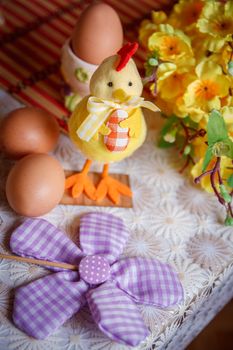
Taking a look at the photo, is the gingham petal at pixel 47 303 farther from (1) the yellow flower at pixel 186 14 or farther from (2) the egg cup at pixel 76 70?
(1) the yellow flower at pixel 186 14

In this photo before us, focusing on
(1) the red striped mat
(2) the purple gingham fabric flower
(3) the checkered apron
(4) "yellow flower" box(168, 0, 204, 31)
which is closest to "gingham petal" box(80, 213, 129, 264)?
(2) the purple gingham fabric flower

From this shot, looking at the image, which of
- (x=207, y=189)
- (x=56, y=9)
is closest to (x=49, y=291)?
(x=207, y=189)

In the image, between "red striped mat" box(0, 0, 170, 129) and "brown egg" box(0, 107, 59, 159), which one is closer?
"brown egg" box(0, 107, 59, 159)

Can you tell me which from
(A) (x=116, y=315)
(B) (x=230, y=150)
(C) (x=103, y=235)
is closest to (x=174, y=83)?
(B) (x=230, y=150)

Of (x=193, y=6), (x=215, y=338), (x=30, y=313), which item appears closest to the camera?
(x=30, y=313)

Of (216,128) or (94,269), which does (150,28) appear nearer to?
(216,128)

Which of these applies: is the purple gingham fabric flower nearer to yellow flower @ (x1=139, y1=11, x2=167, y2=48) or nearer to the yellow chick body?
the yellow chick body

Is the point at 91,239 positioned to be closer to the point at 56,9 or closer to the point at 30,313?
the point at 30,313
